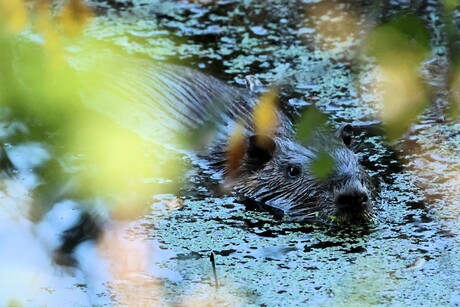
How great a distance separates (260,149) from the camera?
16.5 feet

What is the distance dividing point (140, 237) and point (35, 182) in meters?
0.78

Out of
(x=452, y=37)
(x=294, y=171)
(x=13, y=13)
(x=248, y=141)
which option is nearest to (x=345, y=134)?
(x=294, y=171)

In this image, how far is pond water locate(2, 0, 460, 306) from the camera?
378 cm

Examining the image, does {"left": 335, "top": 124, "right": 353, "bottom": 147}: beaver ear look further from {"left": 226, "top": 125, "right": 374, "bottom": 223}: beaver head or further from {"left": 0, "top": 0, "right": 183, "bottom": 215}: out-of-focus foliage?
{"left": 0, "top": 0, "right": 183, "bottom": 215}: out-of-focus foliage

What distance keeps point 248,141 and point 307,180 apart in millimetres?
525

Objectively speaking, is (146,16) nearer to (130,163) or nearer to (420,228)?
(130,163)

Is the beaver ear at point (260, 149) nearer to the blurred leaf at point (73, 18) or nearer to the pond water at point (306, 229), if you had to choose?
the pond water at point (306, 229)

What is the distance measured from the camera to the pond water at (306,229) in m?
3.78

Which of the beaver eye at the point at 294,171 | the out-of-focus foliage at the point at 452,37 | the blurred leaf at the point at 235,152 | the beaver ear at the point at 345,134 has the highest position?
the out-of-focus foliage at the point at 452,37

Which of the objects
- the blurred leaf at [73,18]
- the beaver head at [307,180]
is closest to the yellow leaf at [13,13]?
the blurred leaf at [73,18]

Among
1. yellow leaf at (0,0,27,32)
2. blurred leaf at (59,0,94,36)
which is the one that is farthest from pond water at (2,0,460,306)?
yellow leaf at (0,0,27,32)

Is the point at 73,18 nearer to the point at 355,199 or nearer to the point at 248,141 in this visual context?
the point at 355,199

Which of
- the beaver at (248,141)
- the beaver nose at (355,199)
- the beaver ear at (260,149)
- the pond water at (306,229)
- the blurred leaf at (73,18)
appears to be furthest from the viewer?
the beaver ear at (260,149)

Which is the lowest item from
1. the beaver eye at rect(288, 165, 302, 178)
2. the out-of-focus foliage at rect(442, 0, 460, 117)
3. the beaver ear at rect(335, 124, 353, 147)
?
the beaver eye at rect(288, 165, 302, 178)
